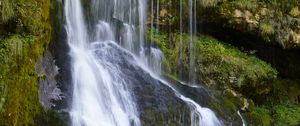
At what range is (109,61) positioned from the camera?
32.6 ft

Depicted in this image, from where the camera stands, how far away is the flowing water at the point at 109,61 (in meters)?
8.34

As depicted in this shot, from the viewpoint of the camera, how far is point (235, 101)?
Answer: 11.1 m

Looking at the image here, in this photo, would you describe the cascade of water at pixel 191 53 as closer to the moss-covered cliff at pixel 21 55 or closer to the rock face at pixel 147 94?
the rock face at pixel 147 94

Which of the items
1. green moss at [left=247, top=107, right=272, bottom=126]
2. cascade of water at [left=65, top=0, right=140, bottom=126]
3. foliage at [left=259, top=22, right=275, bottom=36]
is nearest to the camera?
cascade of water at [left=65, top=0, right=140, bottom=126]

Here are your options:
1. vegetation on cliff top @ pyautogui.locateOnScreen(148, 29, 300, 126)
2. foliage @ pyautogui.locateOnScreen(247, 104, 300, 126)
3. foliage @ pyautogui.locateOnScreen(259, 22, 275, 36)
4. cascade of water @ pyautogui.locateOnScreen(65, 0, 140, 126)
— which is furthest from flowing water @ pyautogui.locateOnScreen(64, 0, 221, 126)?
foliage @ pyautogui.locateOnScreen(247, 104, 300, 126)

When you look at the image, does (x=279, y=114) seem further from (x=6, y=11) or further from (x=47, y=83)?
(x=6, y=11)

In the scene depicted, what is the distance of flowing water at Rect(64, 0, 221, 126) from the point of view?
8344mm

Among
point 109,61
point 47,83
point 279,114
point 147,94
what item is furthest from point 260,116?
point 47,83

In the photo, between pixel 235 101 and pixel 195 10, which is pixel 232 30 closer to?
pixel 195 10

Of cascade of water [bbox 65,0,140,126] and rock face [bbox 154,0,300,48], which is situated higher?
rock face [bbox 154,0,300,48]

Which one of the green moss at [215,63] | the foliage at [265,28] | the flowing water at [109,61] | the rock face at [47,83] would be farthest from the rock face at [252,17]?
the rock face at [47,83]

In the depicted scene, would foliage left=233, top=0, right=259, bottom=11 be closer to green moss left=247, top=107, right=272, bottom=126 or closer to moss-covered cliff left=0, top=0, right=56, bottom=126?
green moss left=247, top=107, right=272, bottom=126

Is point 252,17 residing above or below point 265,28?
above

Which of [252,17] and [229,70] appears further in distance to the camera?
[252,17]
